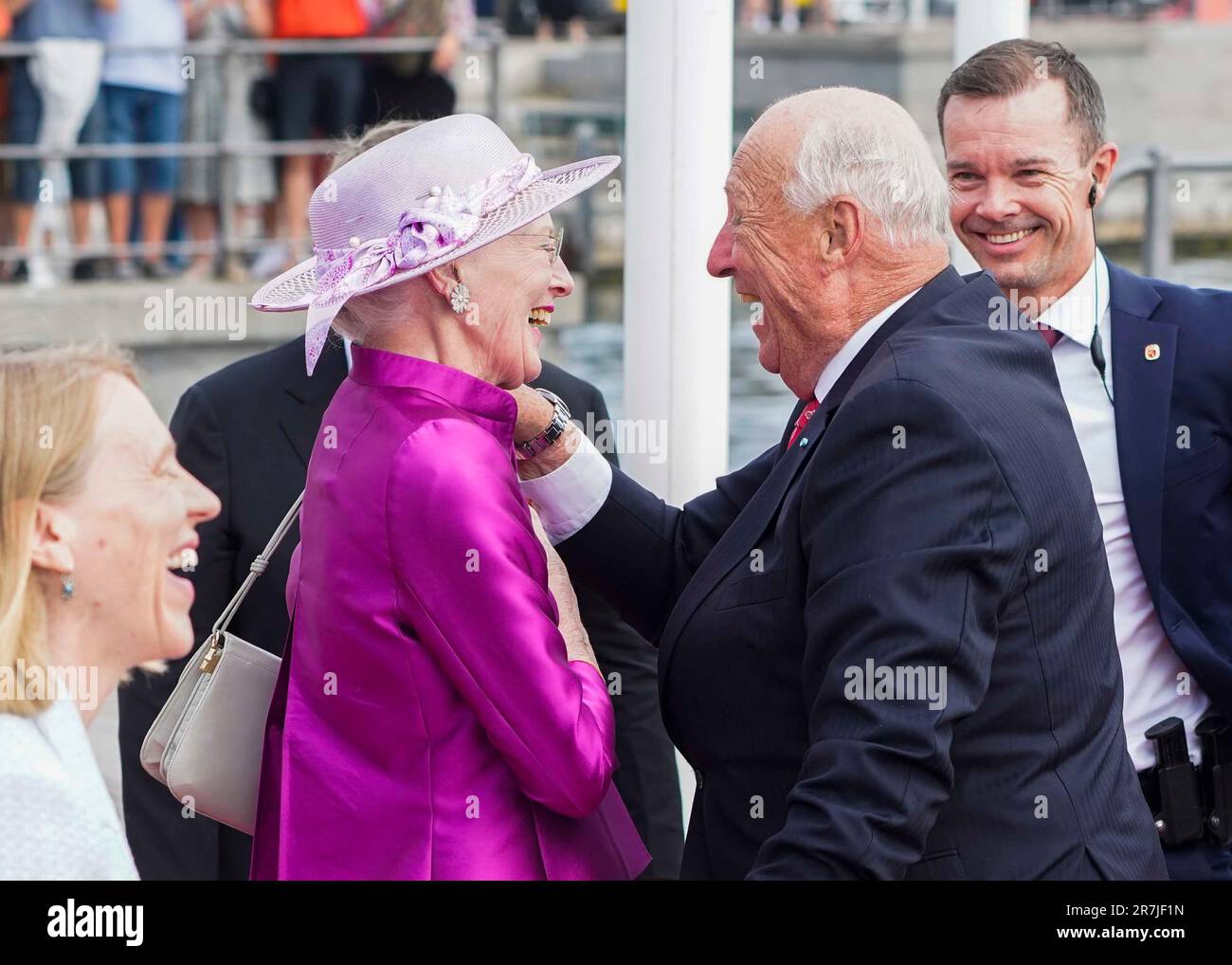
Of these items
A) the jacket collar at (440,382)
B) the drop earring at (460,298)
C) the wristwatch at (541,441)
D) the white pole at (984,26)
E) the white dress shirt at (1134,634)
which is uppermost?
the white pole at (984,26)

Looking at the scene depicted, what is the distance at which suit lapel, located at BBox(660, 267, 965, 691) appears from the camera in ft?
8.28

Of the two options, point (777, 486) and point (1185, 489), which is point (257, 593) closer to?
point (777, 486)

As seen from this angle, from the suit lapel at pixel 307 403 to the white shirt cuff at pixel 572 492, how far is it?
516 millimetres

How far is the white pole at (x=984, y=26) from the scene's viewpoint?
150 inches

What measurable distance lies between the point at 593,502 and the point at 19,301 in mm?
5934

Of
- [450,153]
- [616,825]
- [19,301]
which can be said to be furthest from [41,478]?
[19,301]

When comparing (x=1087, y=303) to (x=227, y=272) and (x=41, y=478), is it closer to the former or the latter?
(x=41, y=478)

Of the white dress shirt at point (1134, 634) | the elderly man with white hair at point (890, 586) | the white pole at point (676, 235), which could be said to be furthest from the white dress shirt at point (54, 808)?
the white dress shirt at point (1134, 634)

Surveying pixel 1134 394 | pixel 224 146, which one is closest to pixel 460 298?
pixel 1134 394

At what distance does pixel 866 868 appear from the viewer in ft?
7.15

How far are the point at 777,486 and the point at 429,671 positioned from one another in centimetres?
55

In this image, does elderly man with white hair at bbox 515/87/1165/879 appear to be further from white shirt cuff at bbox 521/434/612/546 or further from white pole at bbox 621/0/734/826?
white pole at bbox 621/0/734/826

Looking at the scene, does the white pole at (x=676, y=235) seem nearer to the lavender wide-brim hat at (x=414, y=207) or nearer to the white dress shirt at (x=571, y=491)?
the white dress shirt at (x=571, y=491)

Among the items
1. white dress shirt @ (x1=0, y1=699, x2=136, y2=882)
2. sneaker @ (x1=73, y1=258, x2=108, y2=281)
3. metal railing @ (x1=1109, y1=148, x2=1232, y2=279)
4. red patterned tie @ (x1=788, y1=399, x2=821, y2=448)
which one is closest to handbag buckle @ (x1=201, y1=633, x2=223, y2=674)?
white dress shirt @ (x1=0, y1=699, x2=136, y2=882)
